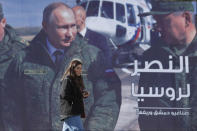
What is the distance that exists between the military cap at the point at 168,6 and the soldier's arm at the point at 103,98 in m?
1.10

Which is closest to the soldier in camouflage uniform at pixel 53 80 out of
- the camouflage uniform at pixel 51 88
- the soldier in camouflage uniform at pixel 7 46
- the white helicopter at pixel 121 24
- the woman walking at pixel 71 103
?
the camouflage uniform at pixel 51 88

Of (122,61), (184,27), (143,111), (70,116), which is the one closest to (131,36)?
(122,61)

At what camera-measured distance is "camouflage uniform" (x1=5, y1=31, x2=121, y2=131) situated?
5.00 m

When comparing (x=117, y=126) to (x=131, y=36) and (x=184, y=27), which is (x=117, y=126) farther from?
(x=184, y=27)

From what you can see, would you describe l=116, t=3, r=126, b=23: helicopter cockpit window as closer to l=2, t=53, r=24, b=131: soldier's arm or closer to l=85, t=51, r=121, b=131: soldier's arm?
l=85, t=51, r=121, b=131: soldier's arm

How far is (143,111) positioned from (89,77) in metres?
0.97

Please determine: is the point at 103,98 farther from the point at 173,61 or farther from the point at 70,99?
the point at 70,99

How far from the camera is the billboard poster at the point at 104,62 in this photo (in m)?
4.90

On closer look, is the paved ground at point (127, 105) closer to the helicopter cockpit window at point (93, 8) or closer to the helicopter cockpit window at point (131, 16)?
the helicopter cockpit window at point (131, 16)

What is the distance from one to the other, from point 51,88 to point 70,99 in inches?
62.1

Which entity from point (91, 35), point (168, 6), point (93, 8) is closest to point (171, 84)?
point (168, 6)

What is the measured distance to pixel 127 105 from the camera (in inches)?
195

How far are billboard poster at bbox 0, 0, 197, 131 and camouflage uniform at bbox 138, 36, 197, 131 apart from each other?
15 millimetres

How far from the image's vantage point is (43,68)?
5.05 metres
